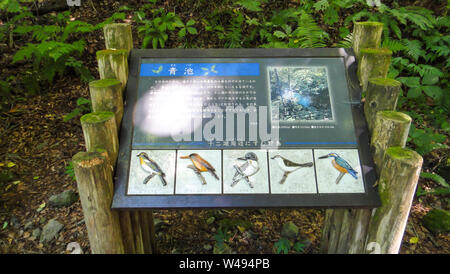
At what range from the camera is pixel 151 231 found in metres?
2.90

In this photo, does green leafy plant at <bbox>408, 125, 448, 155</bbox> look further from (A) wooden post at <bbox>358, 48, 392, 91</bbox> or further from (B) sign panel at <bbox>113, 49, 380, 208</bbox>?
(B) sign panel at <bbox>113, 49, 380, 208</bbox>

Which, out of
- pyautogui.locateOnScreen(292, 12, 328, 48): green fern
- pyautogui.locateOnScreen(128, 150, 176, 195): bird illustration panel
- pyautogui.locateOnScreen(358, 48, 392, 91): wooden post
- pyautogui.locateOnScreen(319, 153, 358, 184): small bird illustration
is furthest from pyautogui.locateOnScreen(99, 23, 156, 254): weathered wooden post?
pyautogui.locateOnScreen(292, 12, 328, 48): green fern

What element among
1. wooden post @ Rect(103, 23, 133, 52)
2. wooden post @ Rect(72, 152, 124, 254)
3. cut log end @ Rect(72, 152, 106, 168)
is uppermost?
wooden post @ Rect(103, 23, 133, 52)

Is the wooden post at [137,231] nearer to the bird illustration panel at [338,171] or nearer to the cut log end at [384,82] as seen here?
the bird illustration panel at [338,171]

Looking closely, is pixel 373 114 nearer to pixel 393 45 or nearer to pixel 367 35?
pixel 367 35

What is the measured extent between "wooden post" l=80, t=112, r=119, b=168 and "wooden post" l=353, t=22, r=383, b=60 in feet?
5.70

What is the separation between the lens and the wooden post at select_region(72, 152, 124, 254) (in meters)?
1.96

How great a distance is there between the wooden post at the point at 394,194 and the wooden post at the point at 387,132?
7 cm

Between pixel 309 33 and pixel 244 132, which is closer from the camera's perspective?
pixel 244 132

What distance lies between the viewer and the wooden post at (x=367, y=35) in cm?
239

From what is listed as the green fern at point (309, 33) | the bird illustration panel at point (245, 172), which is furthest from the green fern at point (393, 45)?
the bird illustration panel at point (245, 172)

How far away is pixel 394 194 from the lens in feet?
6.63

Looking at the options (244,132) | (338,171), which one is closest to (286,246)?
(338,171)

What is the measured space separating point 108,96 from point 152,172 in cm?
58
